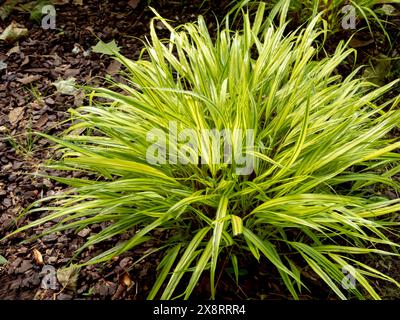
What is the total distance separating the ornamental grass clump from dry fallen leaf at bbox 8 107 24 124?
71 centimetres

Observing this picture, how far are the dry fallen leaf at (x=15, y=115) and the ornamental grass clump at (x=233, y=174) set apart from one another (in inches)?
27.9

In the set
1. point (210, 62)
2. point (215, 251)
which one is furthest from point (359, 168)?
point (215, 251)

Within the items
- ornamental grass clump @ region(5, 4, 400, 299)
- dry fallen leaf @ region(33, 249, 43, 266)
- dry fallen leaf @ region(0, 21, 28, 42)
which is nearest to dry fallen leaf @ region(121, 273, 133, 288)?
ornamental grass clump @ region(5, 4, 400, 299)

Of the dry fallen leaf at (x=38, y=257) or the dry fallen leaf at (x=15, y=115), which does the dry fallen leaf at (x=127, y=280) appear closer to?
the dry fallen leaf at (x=38, y=257)

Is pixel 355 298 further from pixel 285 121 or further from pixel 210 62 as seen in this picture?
pixel 210 62

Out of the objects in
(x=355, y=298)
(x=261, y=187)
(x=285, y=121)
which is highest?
(x=285, y=121)

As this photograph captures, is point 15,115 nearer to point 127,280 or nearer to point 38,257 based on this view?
point 38,257

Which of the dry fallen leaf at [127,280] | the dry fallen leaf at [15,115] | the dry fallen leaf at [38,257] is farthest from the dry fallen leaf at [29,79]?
the dry fallen leaf at [127,280]

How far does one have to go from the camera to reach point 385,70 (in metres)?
2.15

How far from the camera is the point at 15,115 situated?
205 centimetres

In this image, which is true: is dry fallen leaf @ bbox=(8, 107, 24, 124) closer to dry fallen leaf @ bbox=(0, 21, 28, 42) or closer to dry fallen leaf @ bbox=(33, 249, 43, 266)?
dry fallen leaf @ bbox=(0, 21, 28, 42)

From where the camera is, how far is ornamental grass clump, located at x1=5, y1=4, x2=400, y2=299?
1264 mm

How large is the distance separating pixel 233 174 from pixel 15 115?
4.10 feet
